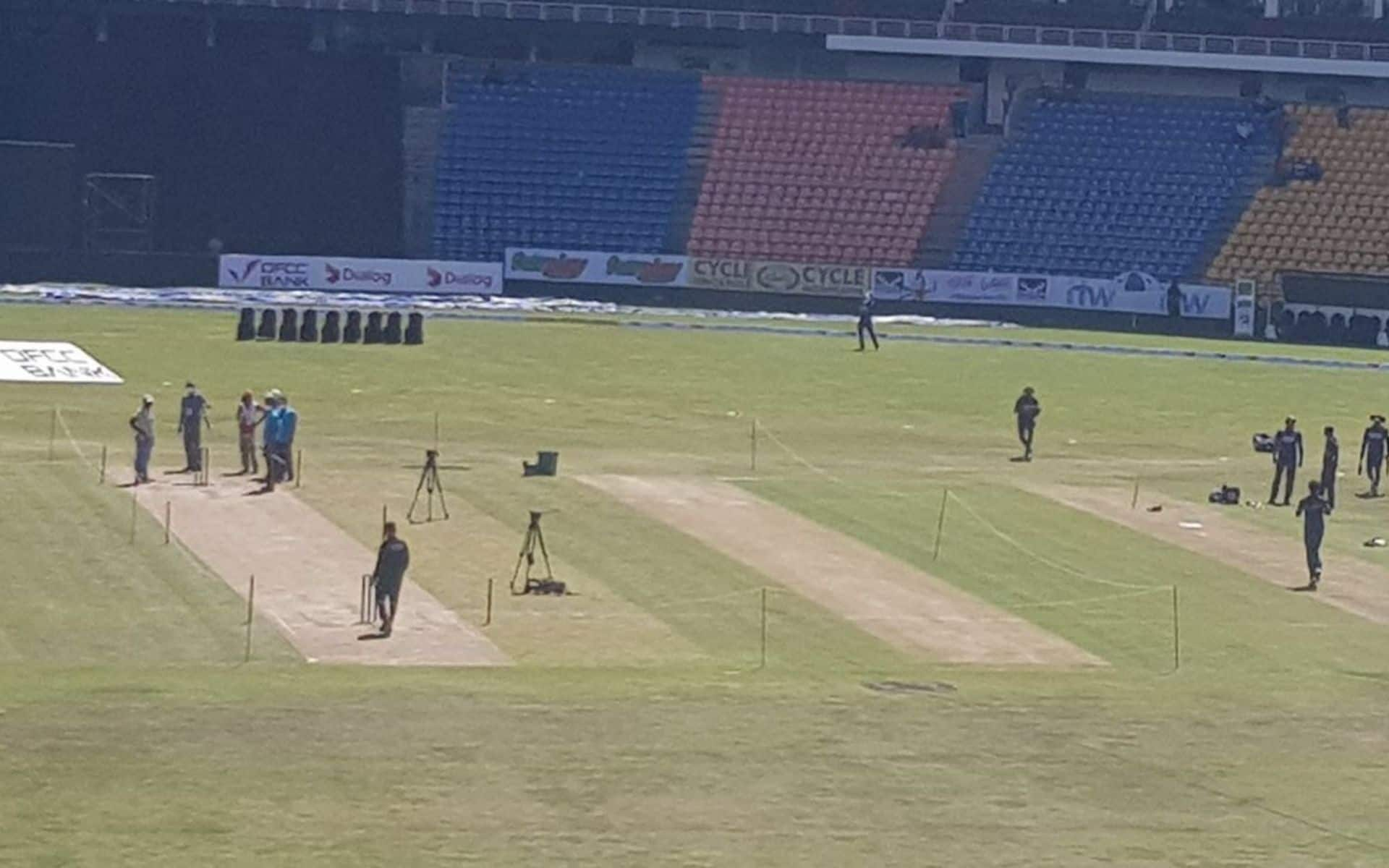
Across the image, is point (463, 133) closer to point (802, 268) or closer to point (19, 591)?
point (802, 268)

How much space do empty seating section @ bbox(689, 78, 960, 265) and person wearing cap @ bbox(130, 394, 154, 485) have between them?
4405 cm

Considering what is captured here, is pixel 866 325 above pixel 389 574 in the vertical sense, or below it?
above

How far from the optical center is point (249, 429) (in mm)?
44812

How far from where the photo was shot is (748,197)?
3489 inches

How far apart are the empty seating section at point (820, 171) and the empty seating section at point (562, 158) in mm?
1343

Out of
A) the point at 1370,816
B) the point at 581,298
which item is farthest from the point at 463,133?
the point at 1370,816

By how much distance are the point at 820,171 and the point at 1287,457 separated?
43011 mm

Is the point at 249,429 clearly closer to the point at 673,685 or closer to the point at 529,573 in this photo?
the point at 529,573

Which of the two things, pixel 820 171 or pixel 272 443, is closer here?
pixel 272 443

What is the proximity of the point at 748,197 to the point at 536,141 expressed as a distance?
6732mm

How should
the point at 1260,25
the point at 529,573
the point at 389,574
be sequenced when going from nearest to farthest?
the point at 389,574, the point at 529,573, the point at 1260,25

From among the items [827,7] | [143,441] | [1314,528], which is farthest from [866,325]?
[1314,528]

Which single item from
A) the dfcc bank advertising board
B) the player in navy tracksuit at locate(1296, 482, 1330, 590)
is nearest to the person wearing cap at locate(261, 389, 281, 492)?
the player in navy tracksuit at locate(1296, 482, 1330, 590)

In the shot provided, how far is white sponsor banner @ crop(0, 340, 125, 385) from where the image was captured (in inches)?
2260
